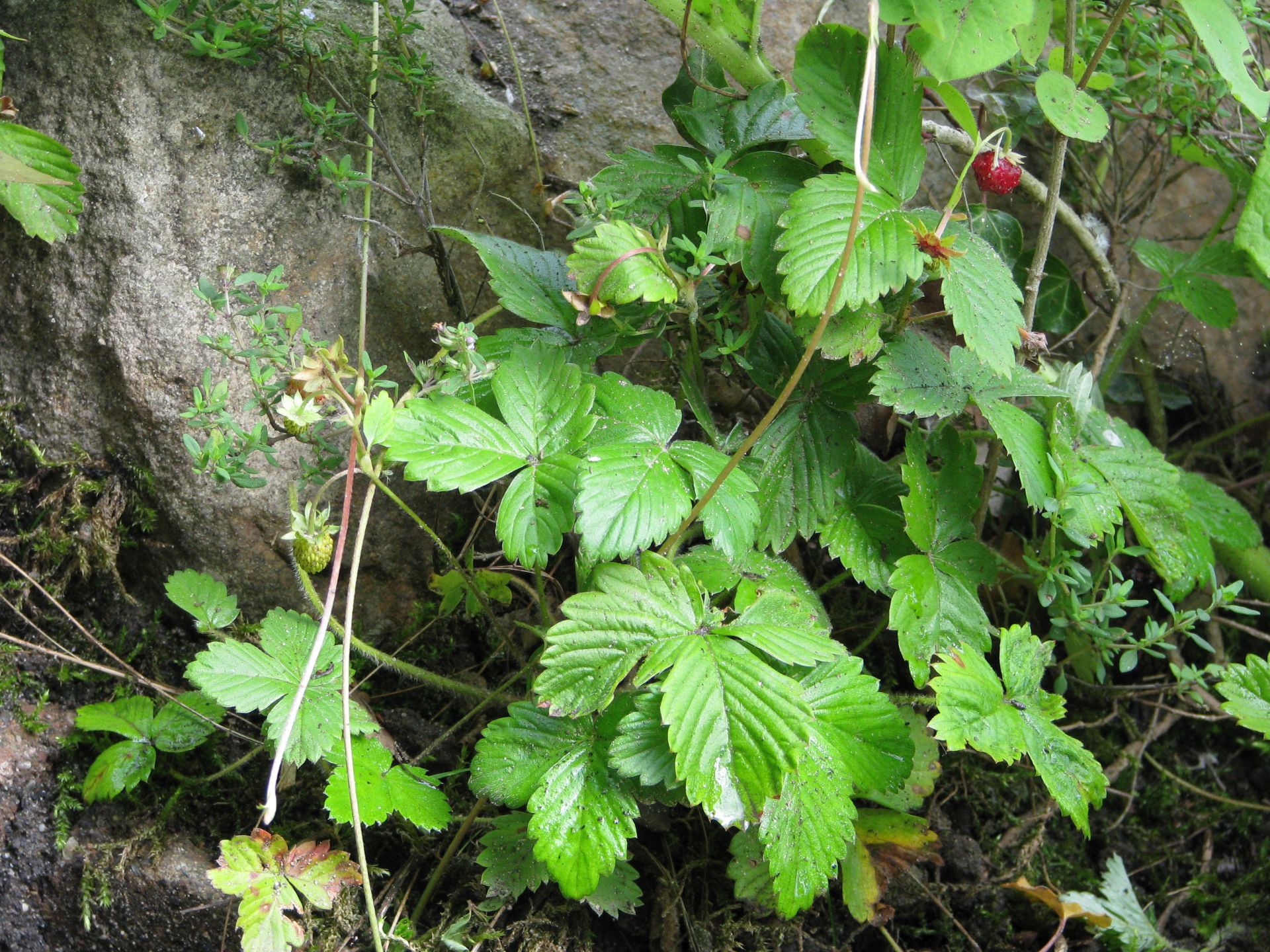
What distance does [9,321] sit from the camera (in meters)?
1.60

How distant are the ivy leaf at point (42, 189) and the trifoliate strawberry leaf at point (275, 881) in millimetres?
1043

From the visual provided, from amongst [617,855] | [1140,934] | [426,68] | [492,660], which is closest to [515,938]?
[617,855]

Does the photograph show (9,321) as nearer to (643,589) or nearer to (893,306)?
(643,589)

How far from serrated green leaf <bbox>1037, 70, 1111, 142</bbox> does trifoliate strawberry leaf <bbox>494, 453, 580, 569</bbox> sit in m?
0.89

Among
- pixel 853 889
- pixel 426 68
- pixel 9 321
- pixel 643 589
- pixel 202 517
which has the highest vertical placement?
pixel 426 68

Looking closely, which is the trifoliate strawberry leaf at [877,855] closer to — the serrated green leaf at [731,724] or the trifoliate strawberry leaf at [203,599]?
the serrated green leaf at [731,724]

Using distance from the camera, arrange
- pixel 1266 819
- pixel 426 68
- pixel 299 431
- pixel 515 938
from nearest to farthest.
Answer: pixel 299 431 < pixel 515 938 < pixel 426 68 < pixel 1266 819

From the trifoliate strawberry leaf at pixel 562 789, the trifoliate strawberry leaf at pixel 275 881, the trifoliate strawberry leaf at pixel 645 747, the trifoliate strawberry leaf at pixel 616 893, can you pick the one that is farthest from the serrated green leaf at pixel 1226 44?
the trifoliate strawberry leaf at pixel 275 881

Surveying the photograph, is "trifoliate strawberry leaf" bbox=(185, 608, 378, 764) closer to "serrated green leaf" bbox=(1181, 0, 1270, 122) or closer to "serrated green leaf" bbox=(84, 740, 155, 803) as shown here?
"serrated green leaf" bbox=(84, 740, 155, 803)

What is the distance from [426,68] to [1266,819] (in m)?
2.26

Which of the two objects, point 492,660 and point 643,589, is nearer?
point 643,589

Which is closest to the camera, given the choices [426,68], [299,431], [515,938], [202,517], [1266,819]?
[299,431]

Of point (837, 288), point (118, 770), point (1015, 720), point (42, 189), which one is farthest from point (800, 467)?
point (42, 189)

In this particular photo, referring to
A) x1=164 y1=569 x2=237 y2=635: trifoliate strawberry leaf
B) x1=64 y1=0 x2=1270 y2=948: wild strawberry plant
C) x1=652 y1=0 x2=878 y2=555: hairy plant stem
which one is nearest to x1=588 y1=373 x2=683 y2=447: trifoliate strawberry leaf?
x1=64 y1=0 x2=1270 y2=948: wild strawberry plant
